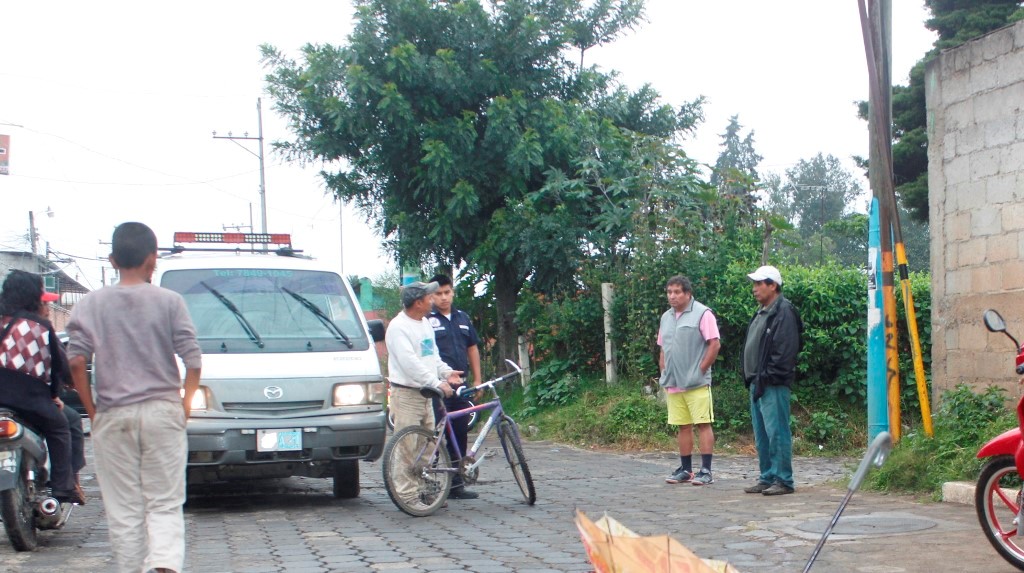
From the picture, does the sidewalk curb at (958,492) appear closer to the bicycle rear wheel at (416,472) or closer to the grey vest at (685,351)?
the grey vest at (685,351)

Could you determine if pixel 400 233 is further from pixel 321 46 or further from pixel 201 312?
pixel 201 312

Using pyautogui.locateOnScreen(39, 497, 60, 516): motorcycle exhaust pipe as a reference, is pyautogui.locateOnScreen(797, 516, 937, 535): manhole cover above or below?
below

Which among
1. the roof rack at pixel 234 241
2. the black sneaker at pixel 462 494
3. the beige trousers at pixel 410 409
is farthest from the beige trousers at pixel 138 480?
the roof rack at pixel 234 241

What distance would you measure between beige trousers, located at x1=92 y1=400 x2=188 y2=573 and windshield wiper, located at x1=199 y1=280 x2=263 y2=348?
3722 millimetres

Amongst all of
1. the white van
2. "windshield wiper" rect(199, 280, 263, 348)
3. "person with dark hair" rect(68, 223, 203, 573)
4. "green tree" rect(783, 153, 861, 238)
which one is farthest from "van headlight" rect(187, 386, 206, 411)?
"green tree" rect(783, 153, 861, 238)

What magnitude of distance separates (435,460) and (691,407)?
2596 mm

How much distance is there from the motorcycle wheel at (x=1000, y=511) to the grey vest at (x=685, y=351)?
3732 millimetres

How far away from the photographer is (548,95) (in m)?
18.3

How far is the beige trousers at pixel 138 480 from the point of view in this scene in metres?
4.93

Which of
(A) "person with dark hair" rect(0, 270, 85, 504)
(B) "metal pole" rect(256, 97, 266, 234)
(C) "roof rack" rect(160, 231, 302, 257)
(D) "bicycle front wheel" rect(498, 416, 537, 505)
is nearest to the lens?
(A) "person with dark hair" rect(0, 270, 85, 504)

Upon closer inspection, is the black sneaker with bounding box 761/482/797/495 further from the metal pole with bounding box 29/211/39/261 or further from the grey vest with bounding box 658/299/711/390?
the metal pole with bounding box 29/211/39/261

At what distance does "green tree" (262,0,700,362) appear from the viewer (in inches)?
665

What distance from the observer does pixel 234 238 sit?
10297 millimetres

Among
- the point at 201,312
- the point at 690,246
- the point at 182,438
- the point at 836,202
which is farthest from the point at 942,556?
the point at 836,202
